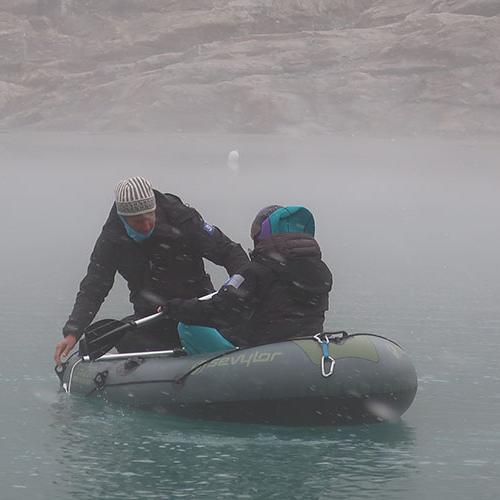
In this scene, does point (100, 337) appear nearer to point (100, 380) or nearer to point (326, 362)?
point (100, 380)

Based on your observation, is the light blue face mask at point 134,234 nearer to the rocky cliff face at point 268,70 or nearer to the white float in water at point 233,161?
the white float in water at point 233,161

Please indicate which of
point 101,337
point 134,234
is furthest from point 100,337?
point 134,234

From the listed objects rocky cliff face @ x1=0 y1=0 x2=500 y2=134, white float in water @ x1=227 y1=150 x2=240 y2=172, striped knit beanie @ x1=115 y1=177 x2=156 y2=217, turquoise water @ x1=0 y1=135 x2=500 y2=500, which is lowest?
turquoise water @ x1=0 y1=135 x2=500 y2=500

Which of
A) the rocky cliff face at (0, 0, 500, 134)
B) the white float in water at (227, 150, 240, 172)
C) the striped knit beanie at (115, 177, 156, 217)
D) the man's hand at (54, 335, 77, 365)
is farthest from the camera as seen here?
the rocky cliff face at (0, 0, 500, 134)

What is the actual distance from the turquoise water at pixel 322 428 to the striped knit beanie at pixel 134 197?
1.42m

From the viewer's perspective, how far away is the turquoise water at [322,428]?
25.5 ft

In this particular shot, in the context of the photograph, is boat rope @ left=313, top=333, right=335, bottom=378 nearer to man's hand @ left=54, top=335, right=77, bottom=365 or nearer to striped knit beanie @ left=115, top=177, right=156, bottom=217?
striped knit beanie @ left=115, top=177, right=156, bottom=217

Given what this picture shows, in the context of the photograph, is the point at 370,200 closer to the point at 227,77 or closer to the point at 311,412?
the point at 311,412

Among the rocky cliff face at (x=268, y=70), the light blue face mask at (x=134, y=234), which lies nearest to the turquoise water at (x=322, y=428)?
the light blue face mask at (x=134, y=234)

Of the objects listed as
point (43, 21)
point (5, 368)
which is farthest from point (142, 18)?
point (5, 368)

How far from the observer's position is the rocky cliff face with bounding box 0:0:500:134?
7056 cm

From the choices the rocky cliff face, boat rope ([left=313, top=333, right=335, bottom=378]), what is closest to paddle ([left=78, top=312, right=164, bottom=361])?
A: boat rope ([left=313, top=333, right=335, bottom=378])

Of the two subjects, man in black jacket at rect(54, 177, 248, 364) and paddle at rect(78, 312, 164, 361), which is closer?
man in black jacket at rect(54, 177, 248, 364)

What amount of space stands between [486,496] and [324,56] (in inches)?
2762
